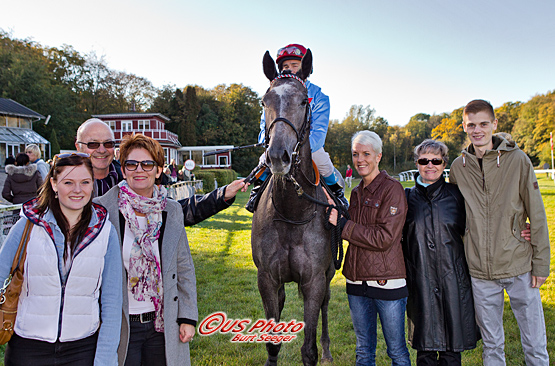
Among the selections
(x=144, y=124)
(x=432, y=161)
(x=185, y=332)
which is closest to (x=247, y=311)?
(x=185, y=332)

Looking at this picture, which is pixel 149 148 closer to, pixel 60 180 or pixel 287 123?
pixel 60 180

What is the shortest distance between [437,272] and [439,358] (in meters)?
0.74

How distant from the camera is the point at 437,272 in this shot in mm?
2854

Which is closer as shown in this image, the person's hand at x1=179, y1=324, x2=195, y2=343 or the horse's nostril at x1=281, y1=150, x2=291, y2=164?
the person's hand at x1=179, y1=324, x2=195, y2=343

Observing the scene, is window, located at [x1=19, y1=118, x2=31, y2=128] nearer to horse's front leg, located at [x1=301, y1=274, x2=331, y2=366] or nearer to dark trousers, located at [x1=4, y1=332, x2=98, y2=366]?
dark trousers, located at [x1=4, y1=332, x2=98, y2=366]

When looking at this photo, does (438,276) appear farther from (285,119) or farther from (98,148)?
(98,148)

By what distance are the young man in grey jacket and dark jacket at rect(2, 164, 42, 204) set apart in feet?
25.1

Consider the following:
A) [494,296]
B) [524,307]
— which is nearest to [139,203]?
[494,296]

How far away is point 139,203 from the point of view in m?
→ 2.29

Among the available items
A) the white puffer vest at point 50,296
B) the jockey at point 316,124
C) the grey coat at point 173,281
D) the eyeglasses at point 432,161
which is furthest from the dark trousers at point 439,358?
the white puffer vest at point 50,296

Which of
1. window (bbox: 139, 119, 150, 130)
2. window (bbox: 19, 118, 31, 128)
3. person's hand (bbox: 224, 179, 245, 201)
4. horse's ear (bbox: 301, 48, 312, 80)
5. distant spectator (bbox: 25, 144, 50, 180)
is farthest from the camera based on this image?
window (bbox: 139, 119, 150, 130)

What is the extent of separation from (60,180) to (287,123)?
1529mm

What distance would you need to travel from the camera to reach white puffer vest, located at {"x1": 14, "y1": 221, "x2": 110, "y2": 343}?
6.14ft

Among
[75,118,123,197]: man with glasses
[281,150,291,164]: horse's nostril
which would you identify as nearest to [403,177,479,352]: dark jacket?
[281,150,291,164]: horse's nostril
